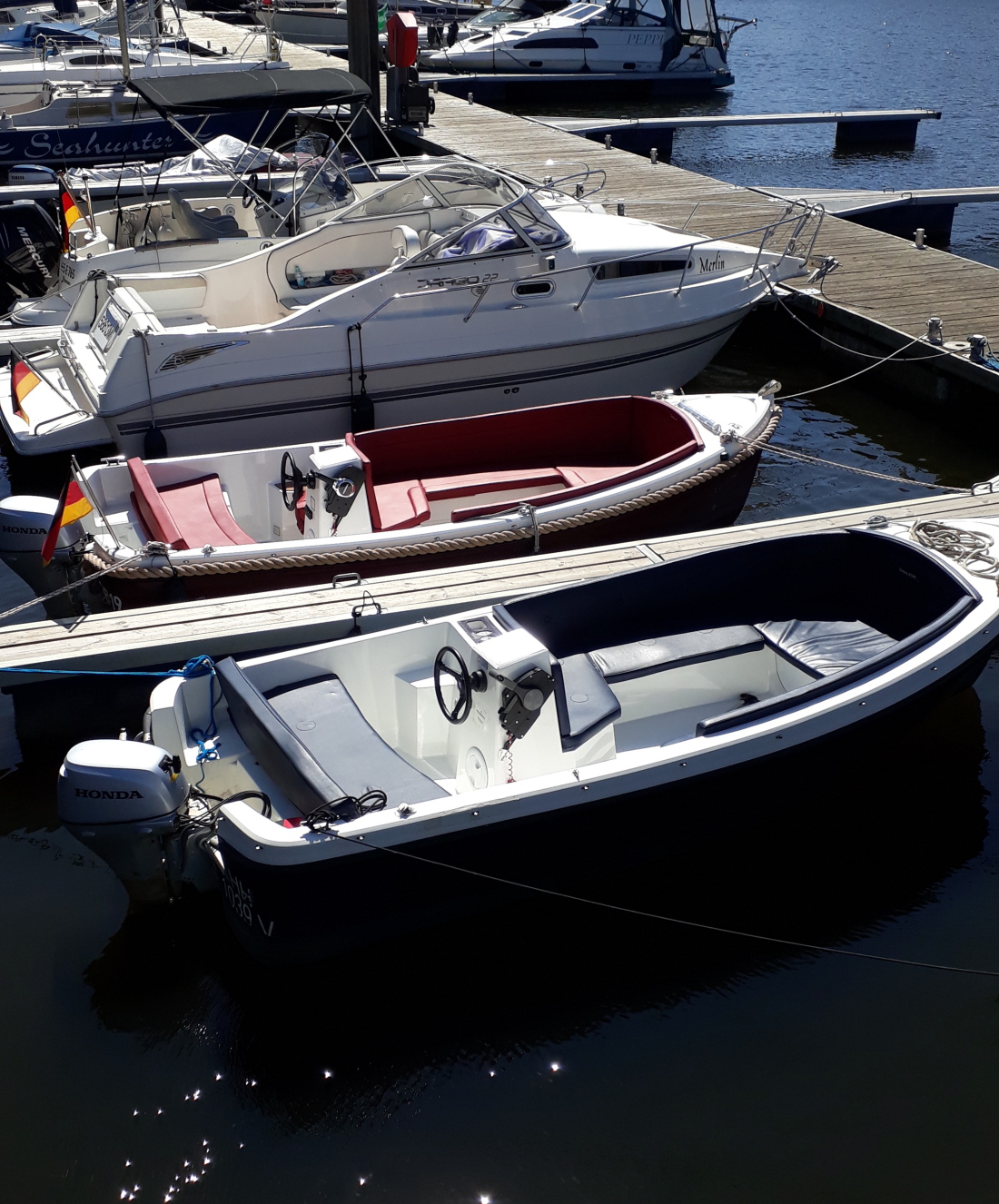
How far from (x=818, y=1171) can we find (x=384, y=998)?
66.8 inches

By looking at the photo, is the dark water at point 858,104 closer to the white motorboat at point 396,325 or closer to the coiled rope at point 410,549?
the white motorboat at point 396,325

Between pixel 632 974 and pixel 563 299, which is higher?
pixel 563 299

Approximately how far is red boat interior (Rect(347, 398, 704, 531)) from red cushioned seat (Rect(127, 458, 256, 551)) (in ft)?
3.01

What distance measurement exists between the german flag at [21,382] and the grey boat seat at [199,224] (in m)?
2.54

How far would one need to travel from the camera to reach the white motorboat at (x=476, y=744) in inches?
158

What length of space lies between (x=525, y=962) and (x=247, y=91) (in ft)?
30.4

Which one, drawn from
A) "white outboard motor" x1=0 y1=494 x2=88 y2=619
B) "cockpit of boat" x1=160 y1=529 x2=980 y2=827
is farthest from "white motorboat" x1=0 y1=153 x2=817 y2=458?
"cockpit of boat" x1=160 y1=529 x2=980 y2=827

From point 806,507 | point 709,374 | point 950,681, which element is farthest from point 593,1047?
point 709,374

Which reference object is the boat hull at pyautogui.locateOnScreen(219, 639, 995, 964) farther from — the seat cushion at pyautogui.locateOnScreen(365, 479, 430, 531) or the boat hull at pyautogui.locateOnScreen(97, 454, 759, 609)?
the seat cushion at pyautogui.locateOnScreen(365, 479, 430, 531)

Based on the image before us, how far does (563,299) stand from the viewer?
8578 millimetres

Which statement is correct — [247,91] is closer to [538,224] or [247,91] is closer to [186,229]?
[186,229]

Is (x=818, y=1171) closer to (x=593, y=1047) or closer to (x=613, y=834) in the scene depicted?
(x=593, y=1047)

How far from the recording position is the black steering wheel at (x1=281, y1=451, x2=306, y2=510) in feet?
21.4

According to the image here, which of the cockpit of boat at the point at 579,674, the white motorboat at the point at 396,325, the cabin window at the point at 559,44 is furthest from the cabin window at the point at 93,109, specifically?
the cockpit of boat at the point at 579,674
